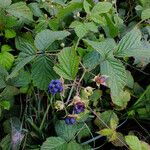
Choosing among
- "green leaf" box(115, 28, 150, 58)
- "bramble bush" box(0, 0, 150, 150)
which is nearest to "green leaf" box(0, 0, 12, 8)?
"bramble bush" box(0, 0, 150, 150)

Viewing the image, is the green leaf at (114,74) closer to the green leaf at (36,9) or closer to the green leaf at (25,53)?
the green leaf at (25,53)

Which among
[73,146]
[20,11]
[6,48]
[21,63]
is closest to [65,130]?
[73,146]

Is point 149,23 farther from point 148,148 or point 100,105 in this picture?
point 148,148

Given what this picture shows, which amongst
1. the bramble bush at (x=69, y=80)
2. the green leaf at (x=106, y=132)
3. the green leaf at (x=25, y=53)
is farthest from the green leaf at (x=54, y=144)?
the green leaf at (x=25, y=53)

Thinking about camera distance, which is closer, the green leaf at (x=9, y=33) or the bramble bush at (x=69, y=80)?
the bramble bush at (x=69, y=80)

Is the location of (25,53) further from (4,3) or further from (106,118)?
(106,118)

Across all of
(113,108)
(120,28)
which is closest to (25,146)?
(113,108)
